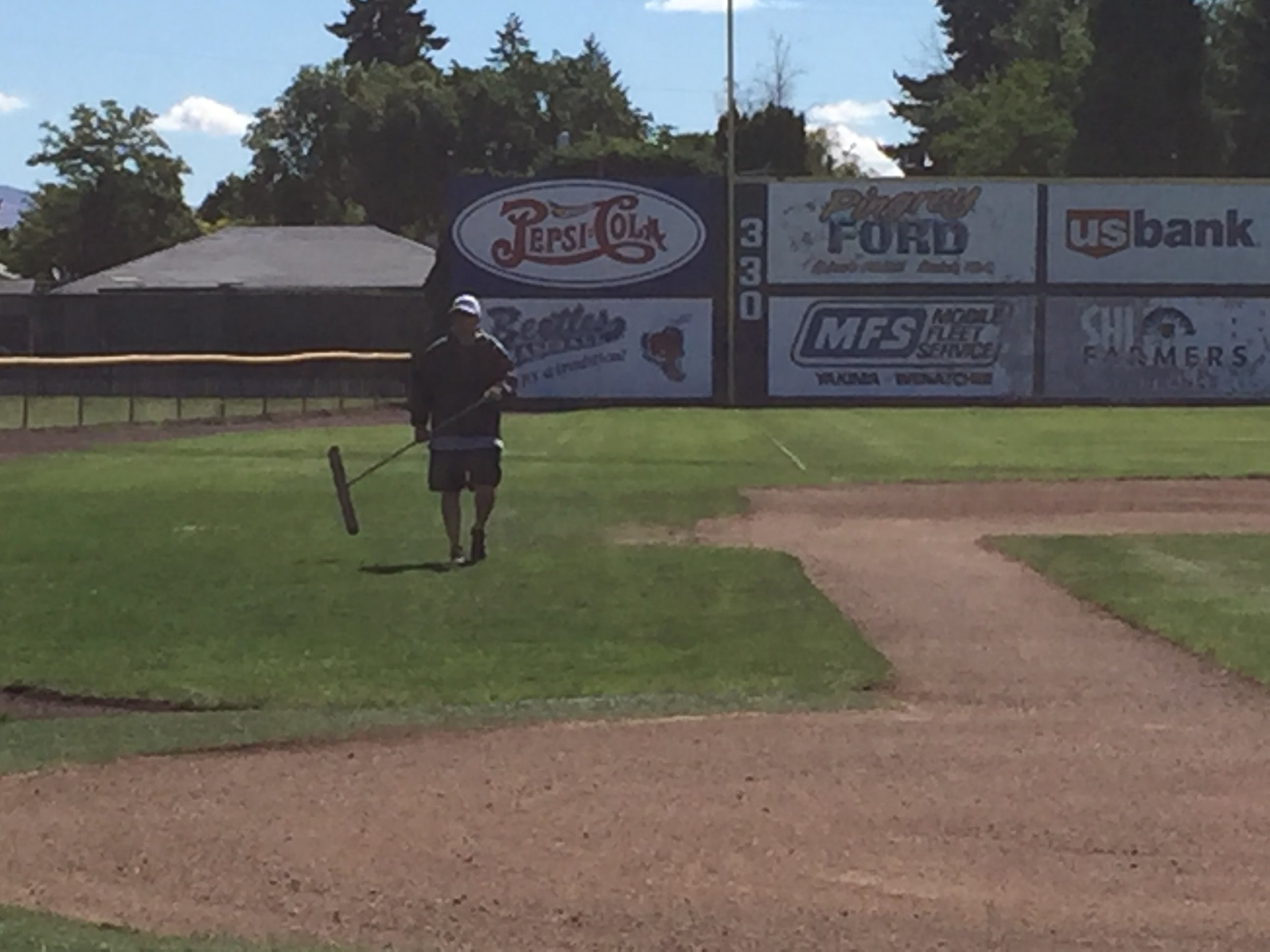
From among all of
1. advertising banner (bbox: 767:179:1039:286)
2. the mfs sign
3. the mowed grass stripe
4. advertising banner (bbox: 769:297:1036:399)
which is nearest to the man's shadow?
the mowed grass stripe

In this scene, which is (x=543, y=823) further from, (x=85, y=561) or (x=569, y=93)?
(x=569, y=93)

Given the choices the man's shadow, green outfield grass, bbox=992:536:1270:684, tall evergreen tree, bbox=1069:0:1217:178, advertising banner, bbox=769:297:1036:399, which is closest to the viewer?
green outfield grass, bbox=992:536:1270:684

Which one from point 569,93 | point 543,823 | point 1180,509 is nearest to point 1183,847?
point 543,823

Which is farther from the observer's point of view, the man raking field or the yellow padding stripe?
the yellow padding stripe

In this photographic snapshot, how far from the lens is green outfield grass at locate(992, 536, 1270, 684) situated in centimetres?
1225

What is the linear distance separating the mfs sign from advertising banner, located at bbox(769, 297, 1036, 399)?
2.70 metres

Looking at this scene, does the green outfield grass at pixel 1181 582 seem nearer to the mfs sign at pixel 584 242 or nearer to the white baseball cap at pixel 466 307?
the white baseball cap at pixel 466 307

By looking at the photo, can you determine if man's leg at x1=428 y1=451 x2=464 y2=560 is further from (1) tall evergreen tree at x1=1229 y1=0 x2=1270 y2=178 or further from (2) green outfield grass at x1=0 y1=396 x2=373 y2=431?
(1) tall evergreen tree at x1=1229 y1=0 x2=1270 y2=178

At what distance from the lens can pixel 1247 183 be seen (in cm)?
5059

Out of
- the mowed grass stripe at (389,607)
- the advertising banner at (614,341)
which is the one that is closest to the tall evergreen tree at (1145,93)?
the advertising banner at (614,341)

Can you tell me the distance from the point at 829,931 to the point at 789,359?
144 ft

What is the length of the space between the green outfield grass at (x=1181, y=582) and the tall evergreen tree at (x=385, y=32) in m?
130

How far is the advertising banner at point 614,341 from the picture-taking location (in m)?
49.8

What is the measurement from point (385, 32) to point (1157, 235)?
102m
